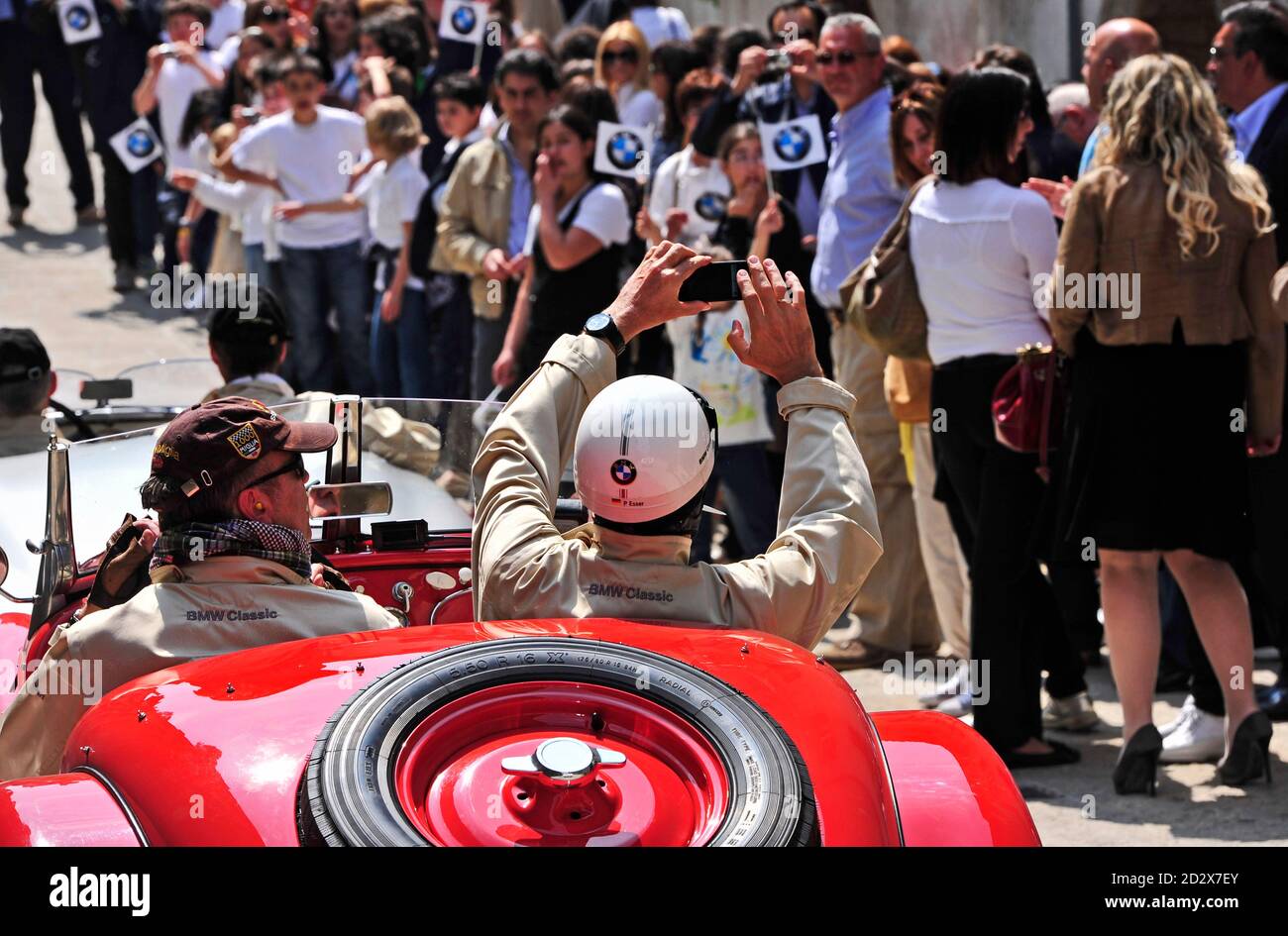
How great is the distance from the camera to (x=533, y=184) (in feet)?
27.8

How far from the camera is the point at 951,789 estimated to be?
10.2 ft

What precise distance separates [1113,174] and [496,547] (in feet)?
9.09

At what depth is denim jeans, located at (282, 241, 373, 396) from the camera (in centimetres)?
1030

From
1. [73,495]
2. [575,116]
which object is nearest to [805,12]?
[575,116]

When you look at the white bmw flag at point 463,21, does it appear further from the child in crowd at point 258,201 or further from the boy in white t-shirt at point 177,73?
the boy in white t-shirt at point 177,73

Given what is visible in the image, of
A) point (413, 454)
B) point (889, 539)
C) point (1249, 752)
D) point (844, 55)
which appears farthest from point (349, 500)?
point (844, 55)

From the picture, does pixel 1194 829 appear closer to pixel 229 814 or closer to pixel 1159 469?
pixel 1159 469

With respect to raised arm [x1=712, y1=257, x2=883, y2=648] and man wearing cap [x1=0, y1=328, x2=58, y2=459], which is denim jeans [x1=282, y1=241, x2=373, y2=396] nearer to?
man wearing cap [x1=0, y1=328, x2=58, y2=459]

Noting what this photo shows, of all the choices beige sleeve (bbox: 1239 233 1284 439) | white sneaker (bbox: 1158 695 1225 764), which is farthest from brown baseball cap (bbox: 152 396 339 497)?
white sneaker (bbox: 1158 695 1225 764)

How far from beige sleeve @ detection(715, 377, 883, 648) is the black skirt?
6.90 ft

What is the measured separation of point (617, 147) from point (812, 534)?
478 centimetres

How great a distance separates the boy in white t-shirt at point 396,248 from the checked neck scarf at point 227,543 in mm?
5918

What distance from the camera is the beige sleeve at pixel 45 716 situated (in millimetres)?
3520

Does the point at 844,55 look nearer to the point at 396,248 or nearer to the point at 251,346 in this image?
the point at 251,346
